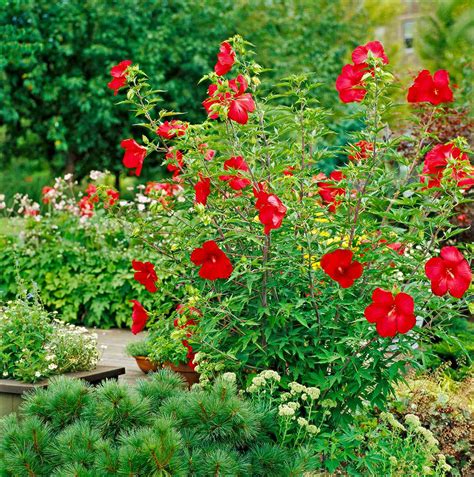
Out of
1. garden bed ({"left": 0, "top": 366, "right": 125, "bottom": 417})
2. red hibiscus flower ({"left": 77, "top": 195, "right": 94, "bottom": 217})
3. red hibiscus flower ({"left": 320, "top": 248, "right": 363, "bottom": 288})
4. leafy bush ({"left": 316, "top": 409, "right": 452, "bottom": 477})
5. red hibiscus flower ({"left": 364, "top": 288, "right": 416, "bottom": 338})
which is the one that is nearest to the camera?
red hibiscus flower ({"left": 364, "top": 288, "right": 416, "bottom": 338})

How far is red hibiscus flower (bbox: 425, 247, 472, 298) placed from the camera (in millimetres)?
3098

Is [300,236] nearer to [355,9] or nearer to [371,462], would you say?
[371,462]

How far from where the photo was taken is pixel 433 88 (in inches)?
139

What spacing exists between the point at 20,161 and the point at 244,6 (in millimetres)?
7097

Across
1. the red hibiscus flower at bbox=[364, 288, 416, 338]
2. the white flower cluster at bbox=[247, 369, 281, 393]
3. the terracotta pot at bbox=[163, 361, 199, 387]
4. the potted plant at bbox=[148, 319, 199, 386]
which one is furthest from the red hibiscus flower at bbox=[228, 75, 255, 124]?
the terracotta pot at bbox=[163, 361, 199, 387]

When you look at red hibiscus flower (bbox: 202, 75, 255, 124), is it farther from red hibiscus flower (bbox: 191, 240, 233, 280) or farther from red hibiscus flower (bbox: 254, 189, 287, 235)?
red hibiscus flower (bbox: 191, 240, 233, 280)

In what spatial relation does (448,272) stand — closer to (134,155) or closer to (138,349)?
(134,155)

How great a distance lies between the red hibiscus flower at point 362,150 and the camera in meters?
3.55

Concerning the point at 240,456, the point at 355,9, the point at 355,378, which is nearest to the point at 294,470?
the point at 240,456

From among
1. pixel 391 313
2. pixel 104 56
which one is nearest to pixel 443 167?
pixel 391 313

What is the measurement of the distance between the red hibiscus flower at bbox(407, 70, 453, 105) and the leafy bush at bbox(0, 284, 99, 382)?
2275 mm

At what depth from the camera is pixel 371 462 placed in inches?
139

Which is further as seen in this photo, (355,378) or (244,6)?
(244,6)

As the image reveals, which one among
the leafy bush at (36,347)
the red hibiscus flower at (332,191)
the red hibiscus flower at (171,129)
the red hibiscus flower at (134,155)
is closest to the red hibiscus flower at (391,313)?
the red hibiscus flower at (332,191)
